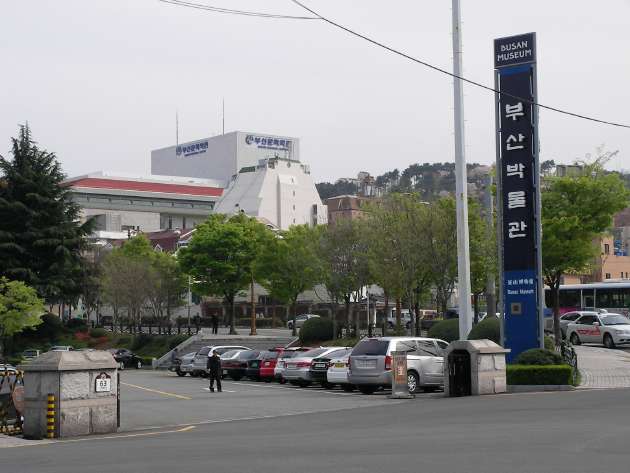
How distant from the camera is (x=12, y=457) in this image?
14.2 meters

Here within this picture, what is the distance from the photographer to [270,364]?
36906 millimetres

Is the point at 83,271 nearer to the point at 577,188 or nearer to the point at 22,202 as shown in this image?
the point at 22,202

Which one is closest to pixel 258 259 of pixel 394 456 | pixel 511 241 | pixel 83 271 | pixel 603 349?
pixel 83 271

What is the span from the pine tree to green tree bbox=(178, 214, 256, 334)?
9093mm

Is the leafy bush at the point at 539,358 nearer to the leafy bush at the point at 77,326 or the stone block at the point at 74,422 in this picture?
the stone block at the point at 74,422

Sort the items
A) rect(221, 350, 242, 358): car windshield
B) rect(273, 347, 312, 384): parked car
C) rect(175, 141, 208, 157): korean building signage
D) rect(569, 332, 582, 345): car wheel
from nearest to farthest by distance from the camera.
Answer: rect(273, 347, 312, 384): parked car < rect(221, 350, 242, 358): car windshield < rect(569, 332, 582, 345): car wheel < rect(175, 141, 208, 157): korean building signage

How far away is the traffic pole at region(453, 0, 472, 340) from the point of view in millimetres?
28672

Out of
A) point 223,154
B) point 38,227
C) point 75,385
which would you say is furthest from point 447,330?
point 223,154

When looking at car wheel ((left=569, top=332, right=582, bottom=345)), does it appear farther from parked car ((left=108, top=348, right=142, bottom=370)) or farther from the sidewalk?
parked car ((left=108, top=348, right=142, bottom=370))

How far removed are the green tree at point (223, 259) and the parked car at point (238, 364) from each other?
27909 mm

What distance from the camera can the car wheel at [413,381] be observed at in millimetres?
26500

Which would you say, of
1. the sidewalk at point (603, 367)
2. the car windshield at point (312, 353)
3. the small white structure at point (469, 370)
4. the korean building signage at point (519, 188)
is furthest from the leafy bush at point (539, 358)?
the car windshield at point (312, 353)

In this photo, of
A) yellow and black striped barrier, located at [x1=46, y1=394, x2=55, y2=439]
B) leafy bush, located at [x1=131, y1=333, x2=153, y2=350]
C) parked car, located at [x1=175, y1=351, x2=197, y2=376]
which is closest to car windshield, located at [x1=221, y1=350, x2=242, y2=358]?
parked car, located at [x1=175, y1=351, x2=197, y2=376]

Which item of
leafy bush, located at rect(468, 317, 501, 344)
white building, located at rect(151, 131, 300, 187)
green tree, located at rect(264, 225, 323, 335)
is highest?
white building, located at rect(151, 131, 300, 187)
